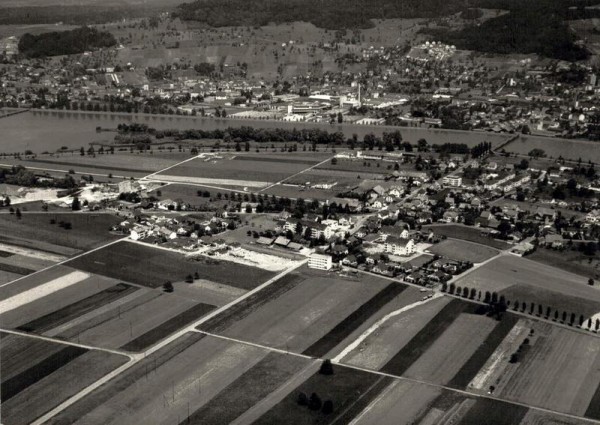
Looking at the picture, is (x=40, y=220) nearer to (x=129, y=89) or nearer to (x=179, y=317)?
(x=179, y=317)

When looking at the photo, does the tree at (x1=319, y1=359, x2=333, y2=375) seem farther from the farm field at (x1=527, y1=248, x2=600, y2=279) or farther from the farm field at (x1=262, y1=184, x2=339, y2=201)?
the farm field at (x1=262, y1=184, x2=339, y2=201)

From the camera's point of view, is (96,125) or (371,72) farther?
(371,72)

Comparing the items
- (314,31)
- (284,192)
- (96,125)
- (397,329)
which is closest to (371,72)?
(314,31)

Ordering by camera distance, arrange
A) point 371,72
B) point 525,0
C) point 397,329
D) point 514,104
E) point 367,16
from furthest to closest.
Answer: point 367,16 < point 525,0 < point 371,72 < point 514,104 < point 397,329

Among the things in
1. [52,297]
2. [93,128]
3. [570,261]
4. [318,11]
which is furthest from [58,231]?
[318,11]

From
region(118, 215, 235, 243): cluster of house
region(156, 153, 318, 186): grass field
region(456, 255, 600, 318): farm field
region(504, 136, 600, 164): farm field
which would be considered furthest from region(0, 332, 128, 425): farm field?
region(504, 136, 600, 164): farm field

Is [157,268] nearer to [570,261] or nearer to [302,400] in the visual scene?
[302,400]

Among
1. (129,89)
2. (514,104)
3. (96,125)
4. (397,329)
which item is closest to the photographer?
(397,329)
